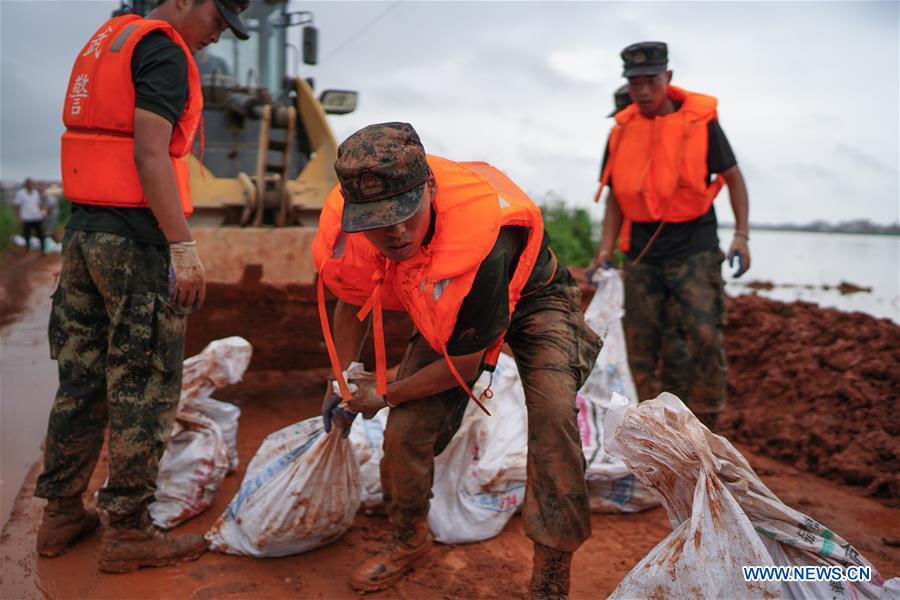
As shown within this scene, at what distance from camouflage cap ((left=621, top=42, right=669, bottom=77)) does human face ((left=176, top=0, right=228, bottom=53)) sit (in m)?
1.85

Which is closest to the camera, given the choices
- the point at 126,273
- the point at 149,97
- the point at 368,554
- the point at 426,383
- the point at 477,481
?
the point at 426,383

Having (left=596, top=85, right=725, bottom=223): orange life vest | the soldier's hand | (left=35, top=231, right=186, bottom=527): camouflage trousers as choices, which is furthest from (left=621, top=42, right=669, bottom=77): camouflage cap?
(left=35, top=231, right=186, bottom=527): camouflage trousers

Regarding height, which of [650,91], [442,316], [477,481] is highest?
[650,91]

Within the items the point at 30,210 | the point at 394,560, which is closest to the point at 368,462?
the point at 394,560

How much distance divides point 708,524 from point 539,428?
1.99ft

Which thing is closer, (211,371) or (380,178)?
(380,178)

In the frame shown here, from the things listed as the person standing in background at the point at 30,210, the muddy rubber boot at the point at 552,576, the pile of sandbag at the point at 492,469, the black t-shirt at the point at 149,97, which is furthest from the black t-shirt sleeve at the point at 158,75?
the person standing in background at the point at 30,210

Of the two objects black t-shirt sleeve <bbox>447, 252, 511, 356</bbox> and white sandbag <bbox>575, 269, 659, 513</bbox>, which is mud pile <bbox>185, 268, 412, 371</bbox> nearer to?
white sandbag <bbox>575, 269, 659, 513</bbox>

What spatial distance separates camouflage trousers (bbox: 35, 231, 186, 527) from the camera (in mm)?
2617

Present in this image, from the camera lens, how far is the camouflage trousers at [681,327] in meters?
3.60

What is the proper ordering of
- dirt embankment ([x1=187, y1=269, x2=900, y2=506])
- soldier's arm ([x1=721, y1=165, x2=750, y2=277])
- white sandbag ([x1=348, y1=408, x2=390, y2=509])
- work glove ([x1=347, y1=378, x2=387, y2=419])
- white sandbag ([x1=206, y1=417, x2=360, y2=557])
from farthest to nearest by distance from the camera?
dirt embankment ([x1=187, y1=269, x2=900, y2=506])
soldier's arm ([x1=721, y1=165, x2=750, y2=277])
white sandbag ([x1=348, y1=408, x2=390, y2=509])
white sandbag ([x1=206, y1=417, x2=360, y2=557])
work glove ([x1=347, y1=378, x2=387, y2=419])

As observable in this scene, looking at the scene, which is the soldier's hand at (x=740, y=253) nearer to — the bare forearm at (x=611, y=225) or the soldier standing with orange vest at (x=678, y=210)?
the soldier standing with orange vest at (x=678, y=210)

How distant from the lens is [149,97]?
2486 mm

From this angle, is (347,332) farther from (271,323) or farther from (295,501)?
(271,323)
